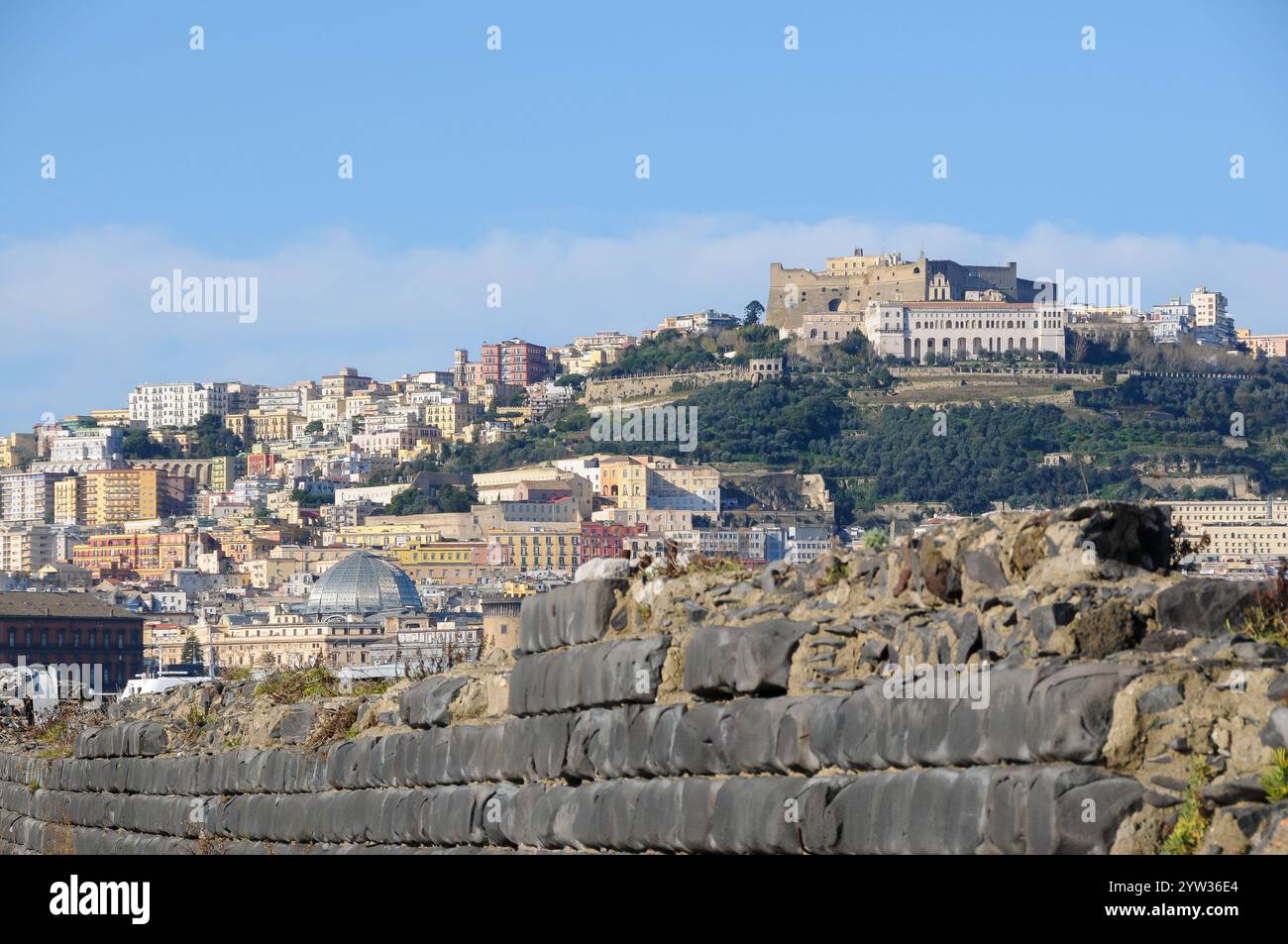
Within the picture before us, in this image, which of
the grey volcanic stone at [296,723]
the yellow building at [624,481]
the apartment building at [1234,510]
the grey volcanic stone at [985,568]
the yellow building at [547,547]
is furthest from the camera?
the yellow building at [624,481]

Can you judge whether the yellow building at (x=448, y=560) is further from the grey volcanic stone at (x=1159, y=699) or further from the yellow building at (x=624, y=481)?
the grey volcanic stone at (x=1159, y=699)

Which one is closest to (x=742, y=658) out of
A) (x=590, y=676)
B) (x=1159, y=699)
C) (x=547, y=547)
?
(x=590, y=676)

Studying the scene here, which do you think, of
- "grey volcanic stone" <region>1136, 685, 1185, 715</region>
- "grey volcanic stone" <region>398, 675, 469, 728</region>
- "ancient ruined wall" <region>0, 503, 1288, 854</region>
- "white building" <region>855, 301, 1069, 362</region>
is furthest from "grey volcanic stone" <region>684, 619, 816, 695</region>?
"white building" <region>855, 301, 1069, 362</region>

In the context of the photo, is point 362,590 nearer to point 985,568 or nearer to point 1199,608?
point 985,568

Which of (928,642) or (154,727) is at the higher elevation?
(928,642)

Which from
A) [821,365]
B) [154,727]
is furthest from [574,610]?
[821,365]

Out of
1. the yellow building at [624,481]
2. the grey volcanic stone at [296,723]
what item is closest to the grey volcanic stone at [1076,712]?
the grey volcanic stone at [296,723]

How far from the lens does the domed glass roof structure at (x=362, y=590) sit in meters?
152

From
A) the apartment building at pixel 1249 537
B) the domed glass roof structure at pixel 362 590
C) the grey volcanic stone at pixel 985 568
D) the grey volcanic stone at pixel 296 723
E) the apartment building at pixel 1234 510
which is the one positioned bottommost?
the domed glass roof structure at pixel 362 590

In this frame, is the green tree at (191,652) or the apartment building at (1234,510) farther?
the green tree at (191,652)

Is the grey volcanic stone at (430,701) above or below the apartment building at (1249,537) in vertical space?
above
